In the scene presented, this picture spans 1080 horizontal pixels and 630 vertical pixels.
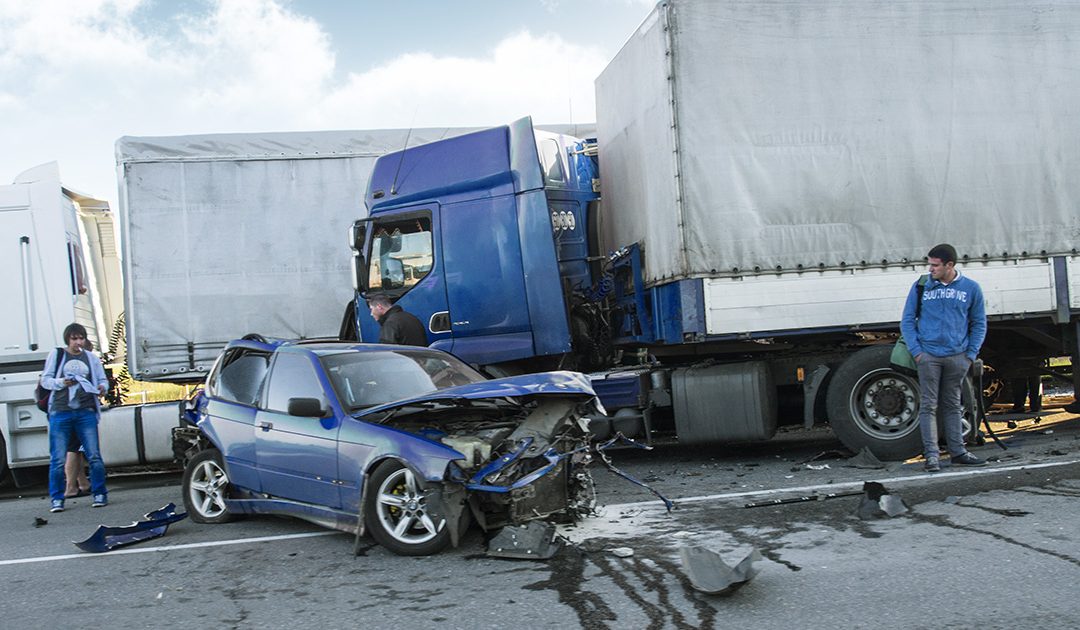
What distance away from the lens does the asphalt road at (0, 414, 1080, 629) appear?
404 cm

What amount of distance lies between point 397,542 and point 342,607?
90 centimetres

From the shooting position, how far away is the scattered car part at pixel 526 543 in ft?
16.7

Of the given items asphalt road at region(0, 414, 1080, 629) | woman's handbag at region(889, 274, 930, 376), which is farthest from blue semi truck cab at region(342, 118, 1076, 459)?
asphalt road at region(0, 414, 1080, 629)

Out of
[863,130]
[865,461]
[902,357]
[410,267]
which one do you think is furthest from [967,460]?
[410,267]

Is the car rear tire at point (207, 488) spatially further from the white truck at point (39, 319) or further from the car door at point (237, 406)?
the white truck at point (39, 319)

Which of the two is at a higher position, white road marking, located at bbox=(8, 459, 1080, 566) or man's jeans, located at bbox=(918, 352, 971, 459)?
man's jeans, located at bbox=(918, 352, 971, 459)

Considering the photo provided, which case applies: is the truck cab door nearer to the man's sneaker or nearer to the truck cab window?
the truck cab window

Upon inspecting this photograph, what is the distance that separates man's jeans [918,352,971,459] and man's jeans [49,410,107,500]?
24.0 ft

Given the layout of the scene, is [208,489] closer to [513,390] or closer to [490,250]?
[513,390]

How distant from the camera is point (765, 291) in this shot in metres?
7.82

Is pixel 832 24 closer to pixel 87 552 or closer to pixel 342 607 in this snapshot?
pixel 342 607

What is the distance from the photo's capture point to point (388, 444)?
5.44 metres

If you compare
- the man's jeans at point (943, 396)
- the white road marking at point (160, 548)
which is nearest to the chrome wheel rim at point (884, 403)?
the man's jeans at point (943, 396)

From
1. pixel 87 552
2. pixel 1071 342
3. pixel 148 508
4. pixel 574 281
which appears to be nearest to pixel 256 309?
pixel 148 508
